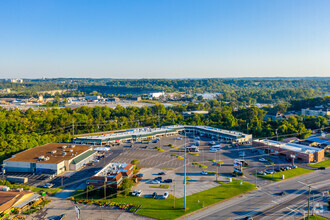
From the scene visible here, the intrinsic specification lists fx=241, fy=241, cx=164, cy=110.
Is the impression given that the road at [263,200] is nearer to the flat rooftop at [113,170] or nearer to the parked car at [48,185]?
the flat rooftop at [113,170]

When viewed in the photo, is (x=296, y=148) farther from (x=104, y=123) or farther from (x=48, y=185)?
(x=104, y=123)

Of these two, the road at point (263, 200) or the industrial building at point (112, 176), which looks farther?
the industrial building at point (112, 176)

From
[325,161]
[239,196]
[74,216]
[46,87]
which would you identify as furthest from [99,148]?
[46,87]

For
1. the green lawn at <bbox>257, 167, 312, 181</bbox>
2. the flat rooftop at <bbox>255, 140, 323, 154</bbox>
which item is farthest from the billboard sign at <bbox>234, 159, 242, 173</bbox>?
the flat rooftop at <bbox>255, 140, 323, 154</bbox>

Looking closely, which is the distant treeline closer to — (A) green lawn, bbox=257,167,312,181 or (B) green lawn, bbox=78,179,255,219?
(A) green lawn, bbox=257,167,312,181

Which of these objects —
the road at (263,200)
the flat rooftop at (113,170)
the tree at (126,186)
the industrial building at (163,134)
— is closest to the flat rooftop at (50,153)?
the industrial building at (163,134)

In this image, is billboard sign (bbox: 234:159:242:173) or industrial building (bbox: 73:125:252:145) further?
industrial building (bbox: 73:125:252:145)

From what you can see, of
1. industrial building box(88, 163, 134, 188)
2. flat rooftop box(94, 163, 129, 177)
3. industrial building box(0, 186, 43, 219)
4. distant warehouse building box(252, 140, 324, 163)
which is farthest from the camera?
distant warehouse building box(252, 140, 324, 163)
